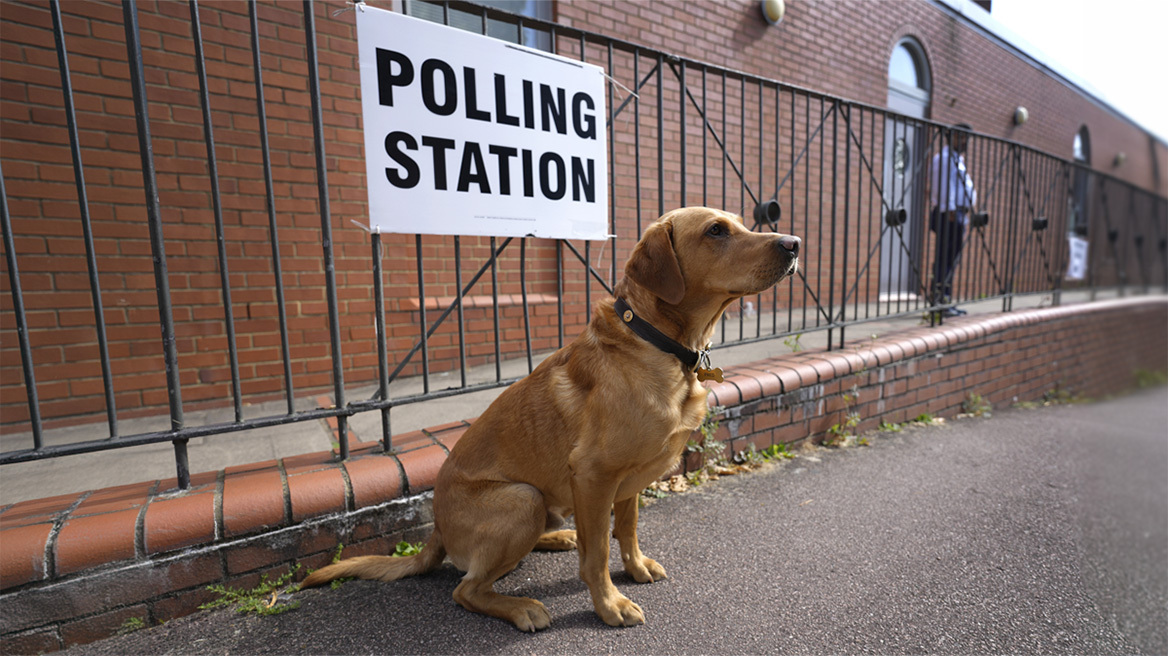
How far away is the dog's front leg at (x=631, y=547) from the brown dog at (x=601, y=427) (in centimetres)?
15

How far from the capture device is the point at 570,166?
8.02ft

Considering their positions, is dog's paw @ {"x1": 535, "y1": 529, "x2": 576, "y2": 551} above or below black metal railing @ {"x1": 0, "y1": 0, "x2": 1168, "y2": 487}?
below

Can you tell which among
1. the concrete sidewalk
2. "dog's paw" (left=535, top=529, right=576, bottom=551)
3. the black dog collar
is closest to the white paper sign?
the concrete sidewalk

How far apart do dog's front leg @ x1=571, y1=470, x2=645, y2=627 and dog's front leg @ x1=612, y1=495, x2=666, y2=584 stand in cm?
20

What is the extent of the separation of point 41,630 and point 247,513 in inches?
21.7

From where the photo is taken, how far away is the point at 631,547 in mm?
1790

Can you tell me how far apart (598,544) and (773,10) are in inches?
240

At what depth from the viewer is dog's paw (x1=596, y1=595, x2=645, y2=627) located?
1551mm

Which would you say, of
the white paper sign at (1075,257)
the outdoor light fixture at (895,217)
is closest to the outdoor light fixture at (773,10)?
the outdoor light fixture at (895,217)

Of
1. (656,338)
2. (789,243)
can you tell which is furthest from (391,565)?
(789,243)

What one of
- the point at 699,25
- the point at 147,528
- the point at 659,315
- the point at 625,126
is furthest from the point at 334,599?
the point at 699,25

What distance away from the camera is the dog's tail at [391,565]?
5.52 feet

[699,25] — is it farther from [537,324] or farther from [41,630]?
[41,630]

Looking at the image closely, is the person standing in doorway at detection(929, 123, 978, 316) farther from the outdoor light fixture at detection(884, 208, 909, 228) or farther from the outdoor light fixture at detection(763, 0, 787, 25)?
the outdoor light fixture at detection(763, 0, 787, 25)
